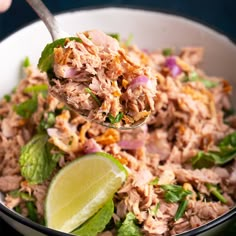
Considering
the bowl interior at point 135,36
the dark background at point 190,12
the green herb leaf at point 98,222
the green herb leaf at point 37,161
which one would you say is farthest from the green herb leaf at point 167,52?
the green herb leaf at point 98,222

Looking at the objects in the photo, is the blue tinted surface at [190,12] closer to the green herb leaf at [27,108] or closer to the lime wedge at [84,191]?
the green herb leaf at [27,108]

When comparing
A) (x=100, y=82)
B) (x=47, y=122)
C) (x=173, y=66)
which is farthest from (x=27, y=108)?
(x=173, y=66)

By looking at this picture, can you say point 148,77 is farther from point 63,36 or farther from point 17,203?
point 17,203

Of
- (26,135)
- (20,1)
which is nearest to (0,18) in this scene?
(20,1)

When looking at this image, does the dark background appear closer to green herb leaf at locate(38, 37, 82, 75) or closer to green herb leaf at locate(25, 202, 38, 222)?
green herb leaf at locate(38, 37, 82, 75)

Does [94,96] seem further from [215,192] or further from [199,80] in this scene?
[199,80]
